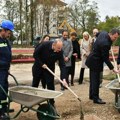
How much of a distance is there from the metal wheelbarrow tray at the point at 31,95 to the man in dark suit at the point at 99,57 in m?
2.16

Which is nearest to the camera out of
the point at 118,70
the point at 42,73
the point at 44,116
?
the point at 44,116

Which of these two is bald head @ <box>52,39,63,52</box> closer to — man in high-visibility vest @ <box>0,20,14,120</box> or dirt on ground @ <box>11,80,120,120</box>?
man in high-visibility vest @ <box>0,20,14,120</box>

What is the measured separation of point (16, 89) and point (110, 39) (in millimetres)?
2454

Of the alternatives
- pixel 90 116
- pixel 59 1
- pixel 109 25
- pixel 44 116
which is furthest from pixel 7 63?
pixel 109 25

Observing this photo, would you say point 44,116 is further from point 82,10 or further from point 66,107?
point 82,10

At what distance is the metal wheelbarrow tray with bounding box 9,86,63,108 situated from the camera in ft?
21.6

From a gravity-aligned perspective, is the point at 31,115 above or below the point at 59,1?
below

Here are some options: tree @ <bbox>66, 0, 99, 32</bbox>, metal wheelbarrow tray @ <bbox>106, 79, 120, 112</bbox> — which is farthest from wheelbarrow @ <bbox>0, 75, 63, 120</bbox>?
tree @ <bbox>66, 0, 99, 32</bbox>

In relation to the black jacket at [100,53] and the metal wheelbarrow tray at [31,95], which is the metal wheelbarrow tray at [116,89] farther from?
the metal wheelbarrow tray at [31,95]

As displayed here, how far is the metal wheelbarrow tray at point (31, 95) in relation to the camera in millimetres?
6590

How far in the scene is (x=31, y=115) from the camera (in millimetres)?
7797

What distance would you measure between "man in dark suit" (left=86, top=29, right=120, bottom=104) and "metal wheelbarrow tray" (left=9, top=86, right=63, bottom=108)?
2162 mm

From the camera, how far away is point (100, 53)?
351 inches

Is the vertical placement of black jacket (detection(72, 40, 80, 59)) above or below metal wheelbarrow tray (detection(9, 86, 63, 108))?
above
